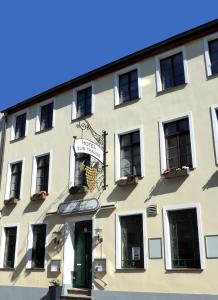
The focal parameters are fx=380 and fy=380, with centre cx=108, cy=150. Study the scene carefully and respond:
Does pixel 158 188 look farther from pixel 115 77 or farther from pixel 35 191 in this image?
pixel 35 191

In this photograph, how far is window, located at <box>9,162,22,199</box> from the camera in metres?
17.3

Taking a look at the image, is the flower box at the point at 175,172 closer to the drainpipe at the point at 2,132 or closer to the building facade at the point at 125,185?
the building facade at the point at 125,185

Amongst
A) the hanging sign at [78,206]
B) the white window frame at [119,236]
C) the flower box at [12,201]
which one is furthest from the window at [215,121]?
the flower box at [12,201]

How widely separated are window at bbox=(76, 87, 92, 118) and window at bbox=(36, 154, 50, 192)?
8.05 feet

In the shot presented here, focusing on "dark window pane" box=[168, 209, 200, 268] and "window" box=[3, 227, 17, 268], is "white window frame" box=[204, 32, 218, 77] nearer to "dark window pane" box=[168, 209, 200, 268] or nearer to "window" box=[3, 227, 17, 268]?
"dark window pane" box=[168, 209, 200, 268]

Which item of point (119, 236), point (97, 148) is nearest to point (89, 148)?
point (97, 148)

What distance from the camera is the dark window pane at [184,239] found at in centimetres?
1126

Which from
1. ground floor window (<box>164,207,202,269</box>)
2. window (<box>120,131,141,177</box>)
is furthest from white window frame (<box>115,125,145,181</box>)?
ground floor window (<box>164,207,202,269</box>)

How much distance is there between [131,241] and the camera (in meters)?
12.8

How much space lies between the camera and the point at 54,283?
45.6 ft

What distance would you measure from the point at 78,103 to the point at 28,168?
3705 millimetres

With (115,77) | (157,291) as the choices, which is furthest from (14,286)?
(115,77)

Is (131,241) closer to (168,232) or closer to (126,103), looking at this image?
(168,232)

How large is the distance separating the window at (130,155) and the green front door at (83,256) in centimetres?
257
